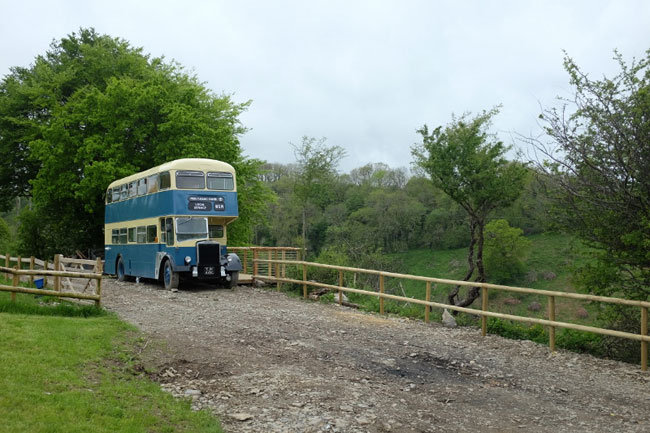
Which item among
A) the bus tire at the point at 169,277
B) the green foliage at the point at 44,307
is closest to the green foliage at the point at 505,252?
the bus tire at the point at 169,277

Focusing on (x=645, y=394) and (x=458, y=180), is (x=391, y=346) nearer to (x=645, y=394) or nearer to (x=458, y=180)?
(x=645, y=394)

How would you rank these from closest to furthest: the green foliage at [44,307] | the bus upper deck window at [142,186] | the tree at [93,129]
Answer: the green foliage at [44,307] < the bus upper deck window at [142,186] < the tree at [93,129]

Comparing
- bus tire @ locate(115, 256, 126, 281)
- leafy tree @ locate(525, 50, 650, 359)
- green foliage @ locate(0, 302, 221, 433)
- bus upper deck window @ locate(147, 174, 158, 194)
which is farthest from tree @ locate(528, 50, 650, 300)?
bus tire @ locate(115, 256, 126, 281)

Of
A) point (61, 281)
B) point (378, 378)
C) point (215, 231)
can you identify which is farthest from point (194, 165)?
point (378, 378)

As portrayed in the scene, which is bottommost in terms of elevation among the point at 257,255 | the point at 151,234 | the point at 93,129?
the point at 257,255

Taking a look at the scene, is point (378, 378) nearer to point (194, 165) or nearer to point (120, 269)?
point (194, 165)

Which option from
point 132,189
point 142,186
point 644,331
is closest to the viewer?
point 644,331

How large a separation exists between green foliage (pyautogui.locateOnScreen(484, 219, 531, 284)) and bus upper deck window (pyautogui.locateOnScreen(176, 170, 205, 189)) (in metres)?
33.8

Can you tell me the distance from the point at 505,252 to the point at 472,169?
3244cm

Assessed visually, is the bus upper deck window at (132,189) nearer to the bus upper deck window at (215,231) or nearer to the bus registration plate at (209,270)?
the bus upper deck window at (215,231)

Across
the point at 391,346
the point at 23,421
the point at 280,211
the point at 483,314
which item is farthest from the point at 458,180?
the point at 280,211

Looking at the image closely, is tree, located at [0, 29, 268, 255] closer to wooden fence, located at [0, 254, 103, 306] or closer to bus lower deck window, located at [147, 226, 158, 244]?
bus lower deck window, located at [147, 226, 158, 244]

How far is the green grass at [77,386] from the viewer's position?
17.6 feet

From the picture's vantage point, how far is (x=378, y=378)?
7.62 metres
